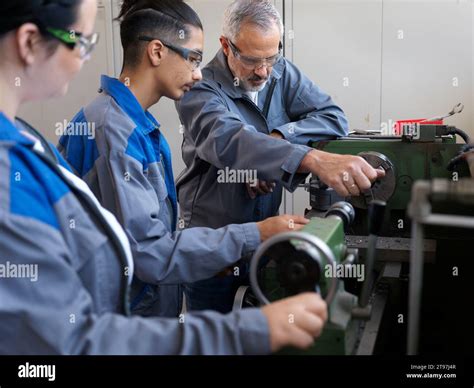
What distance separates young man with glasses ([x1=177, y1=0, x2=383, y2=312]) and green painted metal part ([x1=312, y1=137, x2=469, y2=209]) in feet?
0.78

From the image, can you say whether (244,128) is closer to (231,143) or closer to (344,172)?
(231,143)

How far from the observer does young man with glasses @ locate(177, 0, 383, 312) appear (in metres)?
1.49

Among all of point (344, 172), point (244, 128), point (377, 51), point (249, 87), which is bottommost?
point (344, 172)

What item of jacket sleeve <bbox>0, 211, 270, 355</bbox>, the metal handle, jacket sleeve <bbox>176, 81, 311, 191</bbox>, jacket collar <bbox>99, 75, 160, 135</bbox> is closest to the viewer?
jacket sleeve <bbox>0, 211, 270, 355</bbox>

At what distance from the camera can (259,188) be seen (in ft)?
5.40

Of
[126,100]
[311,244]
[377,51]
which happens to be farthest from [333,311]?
[377,51]

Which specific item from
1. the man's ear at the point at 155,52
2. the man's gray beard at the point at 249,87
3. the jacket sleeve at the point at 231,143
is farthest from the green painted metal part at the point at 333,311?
the man's gray beard at the point at 249,87

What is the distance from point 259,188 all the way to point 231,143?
19cm

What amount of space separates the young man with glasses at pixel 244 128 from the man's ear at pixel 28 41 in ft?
2.55

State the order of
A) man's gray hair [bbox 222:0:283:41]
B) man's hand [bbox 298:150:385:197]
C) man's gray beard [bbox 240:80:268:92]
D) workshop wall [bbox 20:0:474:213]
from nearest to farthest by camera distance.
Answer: man's hand [bbox 298:150:385:197] < man's gray hair [bbox 222:0:283:41] < man's gray beard [bbox 240:80:268:92] < workshop wall [bbox 20:0:474:213]

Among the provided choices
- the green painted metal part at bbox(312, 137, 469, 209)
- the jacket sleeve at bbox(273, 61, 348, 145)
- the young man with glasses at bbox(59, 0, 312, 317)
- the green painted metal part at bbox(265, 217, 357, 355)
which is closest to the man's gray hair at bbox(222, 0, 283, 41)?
the jacket sleeve at bbox(273, 61, 348, 145)

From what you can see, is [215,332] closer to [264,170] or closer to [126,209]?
[126,209]

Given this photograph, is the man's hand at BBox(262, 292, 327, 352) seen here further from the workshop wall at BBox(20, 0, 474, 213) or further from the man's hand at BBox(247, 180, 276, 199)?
the workshop wall at BBox(20, 0, 474, 213)

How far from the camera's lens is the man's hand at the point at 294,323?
2.42 ft
